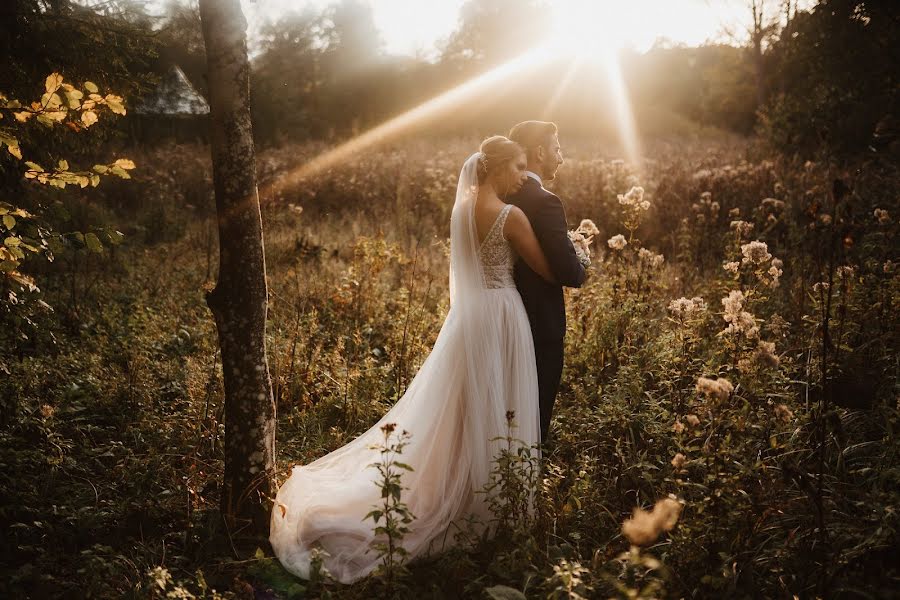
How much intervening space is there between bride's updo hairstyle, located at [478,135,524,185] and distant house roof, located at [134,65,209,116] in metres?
18.6

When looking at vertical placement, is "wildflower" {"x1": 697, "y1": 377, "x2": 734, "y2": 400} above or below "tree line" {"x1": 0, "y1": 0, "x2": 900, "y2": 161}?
below

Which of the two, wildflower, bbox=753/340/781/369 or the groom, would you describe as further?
the groom

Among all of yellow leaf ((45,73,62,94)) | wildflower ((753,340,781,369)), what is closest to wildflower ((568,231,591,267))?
wildflower ((753,340,781,369))

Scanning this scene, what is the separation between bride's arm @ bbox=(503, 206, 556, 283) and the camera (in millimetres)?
3451

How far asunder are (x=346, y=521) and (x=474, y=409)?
3.25 ft

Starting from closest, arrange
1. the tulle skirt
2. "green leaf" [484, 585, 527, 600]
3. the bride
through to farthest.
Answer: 1. "green leaf" [484, 585, 527, 600]
2. the tulle skirt
3. the bride

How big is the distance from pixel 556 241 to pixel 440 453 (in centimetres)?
150

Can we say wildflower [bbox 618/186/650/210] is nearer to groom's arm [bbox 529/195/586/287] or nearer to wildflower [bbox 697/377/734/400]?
groom's arm [bbox 529/195/586/287]

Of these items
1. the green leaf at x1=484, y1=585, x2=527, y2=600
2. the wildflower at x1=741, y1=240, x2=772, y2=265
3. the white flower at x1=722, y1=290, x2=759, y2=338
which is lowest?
the green leaf at x1=484, y1=585, x2=527, y2=600

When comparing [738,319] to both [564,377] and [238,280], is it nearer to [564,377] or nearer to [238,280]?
[564,377]

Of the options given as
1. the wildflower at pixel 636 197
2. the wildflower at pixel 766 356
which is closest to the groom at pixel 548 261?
the wildflower at pixel 766 356

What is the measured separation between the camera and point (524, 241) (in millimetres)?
3480

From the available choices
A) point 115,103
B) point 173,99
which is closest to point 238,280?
point 115,103

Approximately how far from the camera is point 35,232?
124 inches
